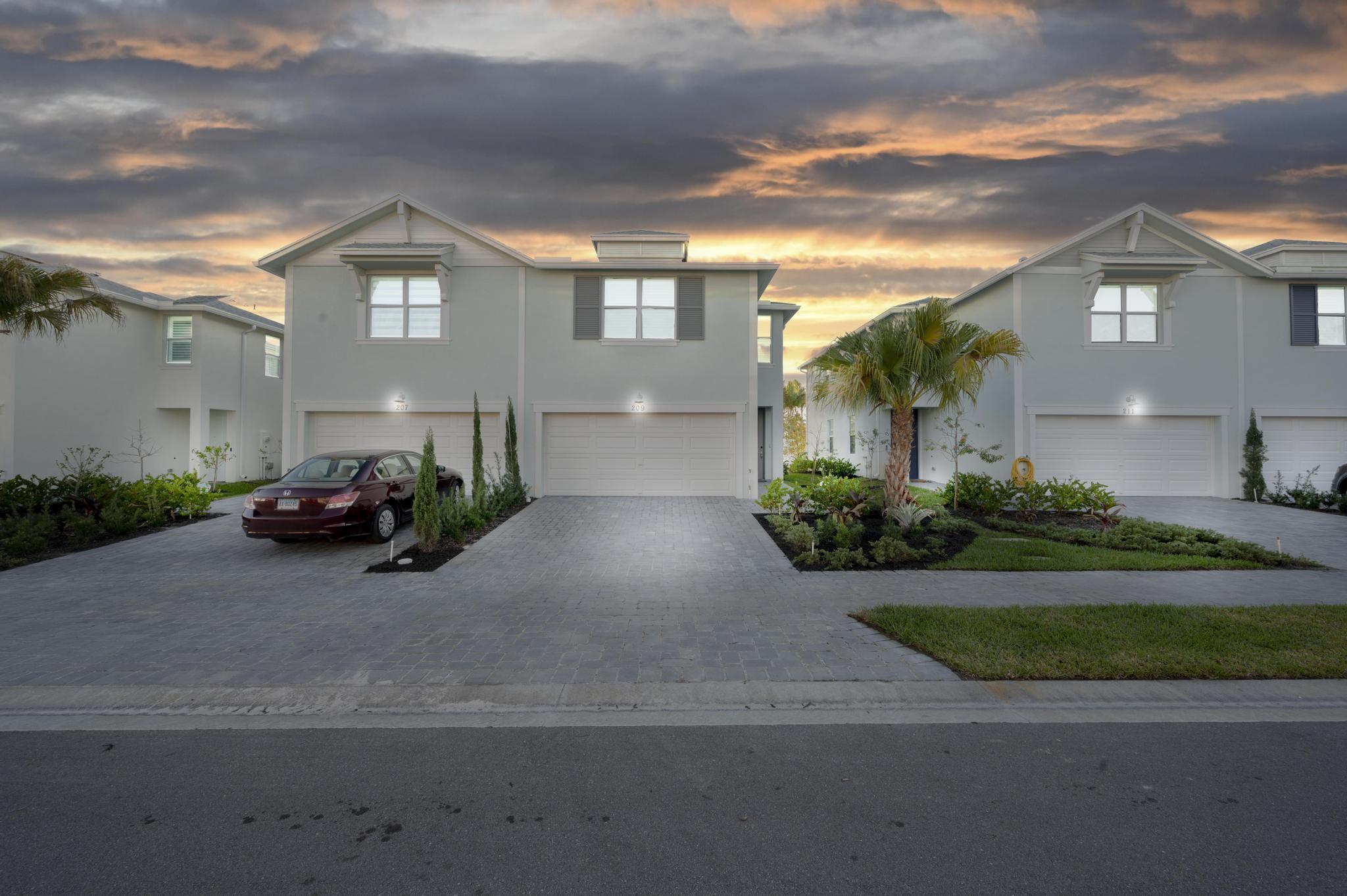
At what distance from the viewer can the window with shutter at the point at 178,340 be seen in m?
20.4

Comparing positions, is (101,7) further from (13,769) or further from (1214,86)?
(1214,86)

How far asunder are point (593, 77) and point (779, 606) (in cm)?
1188

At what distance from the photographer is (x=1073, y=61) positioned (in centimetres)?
1174

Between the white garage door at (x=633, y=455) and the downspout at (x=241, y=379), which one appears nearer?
the white garage door at (x=633, y=455)

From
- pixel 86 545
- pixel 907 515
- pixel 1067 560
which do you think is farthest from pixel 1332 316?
pixel 86 545

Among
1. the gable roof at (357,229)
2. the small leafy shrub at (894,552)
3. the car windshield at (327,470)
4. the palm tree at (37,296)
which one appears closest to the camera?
the small leafy shrub at (894,552)

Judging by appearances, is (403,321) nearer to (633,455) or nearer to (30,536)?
(633,455)

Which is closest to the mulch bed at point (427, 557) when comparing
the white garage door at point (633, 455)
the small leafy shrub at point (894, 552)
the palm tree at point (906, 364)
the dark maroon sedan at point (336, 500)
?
the dark maroon sedan at point (336, 500)

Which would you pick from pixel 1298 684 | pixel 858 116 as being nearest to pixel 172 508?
pixel 858 116

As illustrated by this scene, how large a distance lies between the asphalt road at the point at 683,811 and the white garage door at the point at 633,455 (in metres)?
12.4

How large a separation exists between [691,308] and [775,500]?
5.77m

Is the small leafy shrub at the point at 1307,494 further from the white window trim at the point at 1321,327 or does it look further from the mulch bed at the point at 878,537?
the mulch bed at the point at 878,537

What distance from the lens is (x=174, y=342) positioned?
20.5m

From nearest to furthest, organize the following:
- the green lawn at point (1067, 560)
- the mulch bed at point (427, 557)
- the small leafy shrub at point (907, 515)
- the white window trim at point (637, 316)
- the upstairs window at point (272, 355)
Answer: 1. the green lawn at point (1067, 560)
2. the mulch bed at point (427, 557)
3. the small leafy shrub at point (907, 515)
4. the white window trim at point (637, 316)
5. the upstairs window at point (272, 355)
